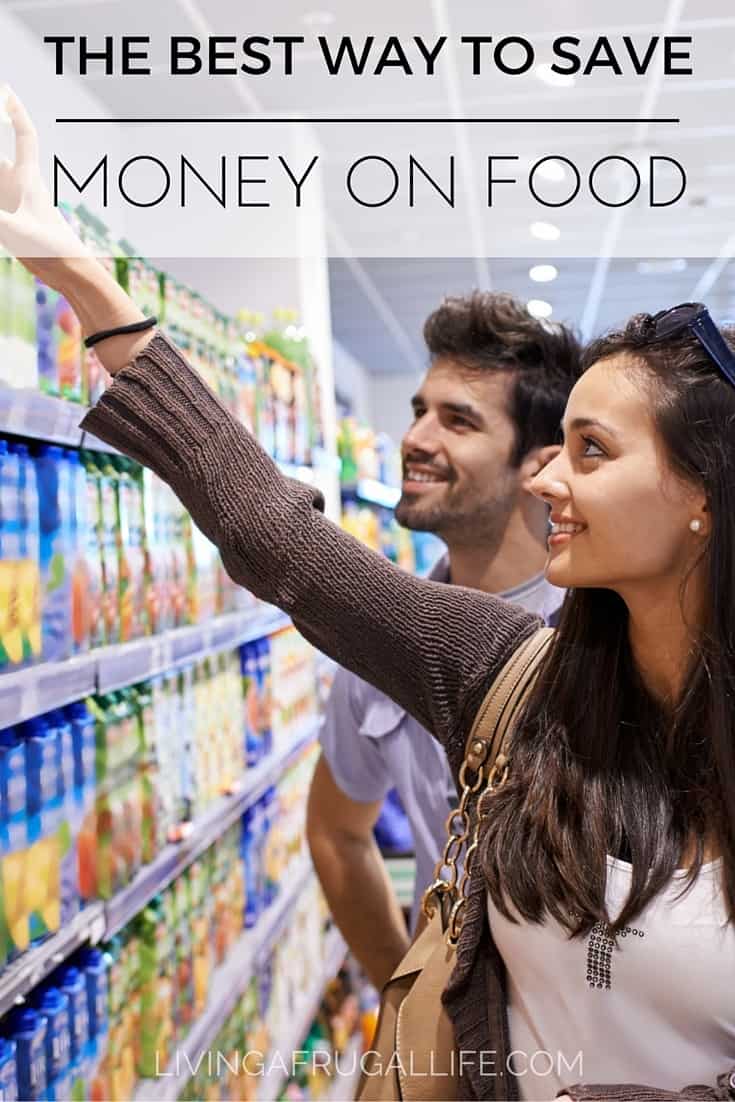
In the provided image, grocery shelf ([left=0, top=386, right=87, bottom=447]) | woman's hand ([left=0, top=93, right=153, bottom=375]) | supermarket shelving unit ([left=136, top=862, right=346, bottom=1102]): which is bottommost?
supermarket shelving unit ([left=136, top=862, right=346, bottom=1102])

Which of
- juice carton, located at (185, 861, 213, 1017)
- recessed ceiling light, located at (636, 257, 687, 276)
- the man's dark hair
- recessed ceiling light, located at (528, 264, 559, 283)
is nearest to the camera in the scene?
the man's dark hair

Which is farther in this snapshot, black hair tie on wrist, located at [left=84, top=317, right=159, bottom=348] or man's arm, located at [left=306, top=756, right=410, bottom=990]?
man's arm, located at [left=306, top=756, right=410, bottom=990]

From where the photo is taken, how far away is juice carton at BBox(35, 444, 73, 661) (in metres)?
1.61

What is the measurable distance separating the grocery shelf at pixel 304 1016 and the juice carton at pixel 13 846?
1128 mm

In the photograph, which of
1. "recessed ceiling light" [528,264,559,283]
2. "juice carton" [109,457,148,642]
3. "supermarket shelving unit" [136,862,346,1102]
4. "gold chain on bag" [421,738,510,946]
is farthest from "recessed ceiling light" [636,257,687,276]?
"gold chain on bag" [421,738,510,946]

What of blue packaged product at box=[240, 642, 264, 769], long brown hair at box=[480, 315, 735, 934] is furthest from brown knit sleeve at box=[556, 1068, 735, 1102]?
blue packaged product at box=[240, 642, 264, 769]

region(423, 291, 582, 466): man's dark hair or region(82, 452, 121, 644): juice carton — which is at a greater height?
region(423, 291, 582, 466): man's dark hair

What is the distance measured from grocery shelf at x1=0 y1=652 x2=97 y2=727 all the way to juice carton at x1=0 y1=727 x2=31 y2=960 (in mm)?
50

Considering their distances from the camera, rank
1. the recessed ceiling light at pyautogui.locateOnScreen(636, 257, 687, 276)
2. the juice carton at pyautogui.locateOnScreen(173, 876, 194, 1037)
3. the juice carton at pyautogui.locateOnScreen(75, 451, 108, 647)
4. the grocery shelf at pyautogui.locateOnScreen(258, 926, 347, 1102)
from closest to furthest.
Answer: the juice carton at pyautogui.locateOnScreen(75, 451, 108, 647), the juice carton at pyautogui.locateOnScreen(173, 876, 194, 1037), the grocery shelf at pyautogui.locateOnScreen(258, 926, 347, 1102), the recessed ceiling light at pyautogui.locateOnScreen(636, 257, 687, 276)

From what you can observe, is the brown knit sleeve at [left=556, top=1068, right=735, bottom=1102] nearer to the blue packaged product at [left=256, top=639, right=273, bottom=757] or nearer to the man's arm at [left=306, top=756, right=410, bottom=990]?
the man's arm at [left=306, top=756, right=410, bottom=990]

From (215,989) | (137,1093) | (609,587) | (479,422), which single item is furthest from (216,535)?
(215,989)

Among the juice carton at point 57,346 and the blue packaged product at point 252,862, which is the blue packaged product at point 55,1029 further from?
the blue packaged product at point 252,862

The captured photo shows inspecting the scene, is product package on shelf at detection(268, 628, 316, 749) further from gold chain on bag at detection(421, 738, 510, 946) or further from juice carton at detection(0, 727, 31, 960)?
gold chain on bag at detection(421, 738, 510, 946)

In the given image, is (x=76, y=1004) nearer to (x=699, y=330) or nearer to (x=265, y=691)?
(x=699, y=330)
